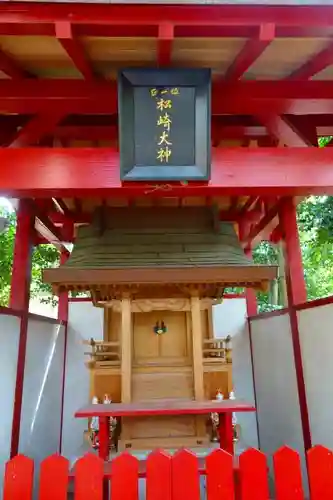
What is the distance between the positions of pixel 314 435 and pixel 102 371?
8.57 feet

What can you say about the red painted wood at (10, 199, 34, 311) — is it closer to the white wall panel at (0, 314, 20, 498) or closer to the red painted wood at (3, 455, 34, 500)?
the white wall panel at (0, 314, 20, 498)

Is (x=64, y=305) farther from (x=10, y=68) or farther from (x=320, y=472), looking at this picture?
(x=320, y=472)

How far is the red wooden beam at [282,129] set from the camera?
3.07 m

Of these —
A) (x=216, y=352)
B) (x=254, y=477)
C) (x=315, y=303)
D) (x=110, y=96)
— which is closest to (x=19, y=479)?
(x=254, y=477)

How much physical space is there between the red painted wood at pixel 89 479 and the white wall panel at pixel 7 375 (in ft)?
8.36

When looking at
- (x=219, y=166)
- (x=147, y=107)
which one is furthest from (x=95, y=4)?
(x=219, y=166)

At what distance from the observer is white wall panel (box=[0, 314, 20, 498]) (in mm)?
4188

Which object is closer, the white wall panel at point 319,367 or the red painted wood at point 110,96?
the red painted wood at point 110,96

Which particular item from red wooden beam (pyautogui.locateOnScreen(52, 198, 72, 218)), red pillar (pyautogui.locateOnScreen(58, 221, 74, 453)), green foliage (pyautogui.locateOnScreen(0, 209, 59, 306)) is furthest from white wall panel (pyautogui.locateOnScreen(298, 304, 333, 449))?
green foliage (pyautogui.locateOnScreen(0, 209, 59, 306))

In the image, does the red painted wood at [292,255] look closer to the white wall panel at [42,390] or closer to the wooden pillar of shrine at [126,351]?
the wooden pillar of shrine at [126,351]

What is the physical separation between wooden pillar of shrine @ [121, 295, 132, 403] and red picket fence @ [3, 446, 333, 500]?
2.75 meters

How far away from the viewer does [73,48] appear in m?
2.44

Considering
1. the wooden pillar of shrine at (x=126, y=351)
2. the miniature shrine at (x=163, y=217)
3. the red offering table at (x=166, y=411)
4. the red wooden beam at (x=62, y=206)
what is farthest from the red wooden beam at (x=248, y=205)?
the red offering table at (x=166, y=411)

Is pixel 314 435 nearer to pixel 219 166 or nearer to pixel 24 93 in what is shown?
pixel 219 166
